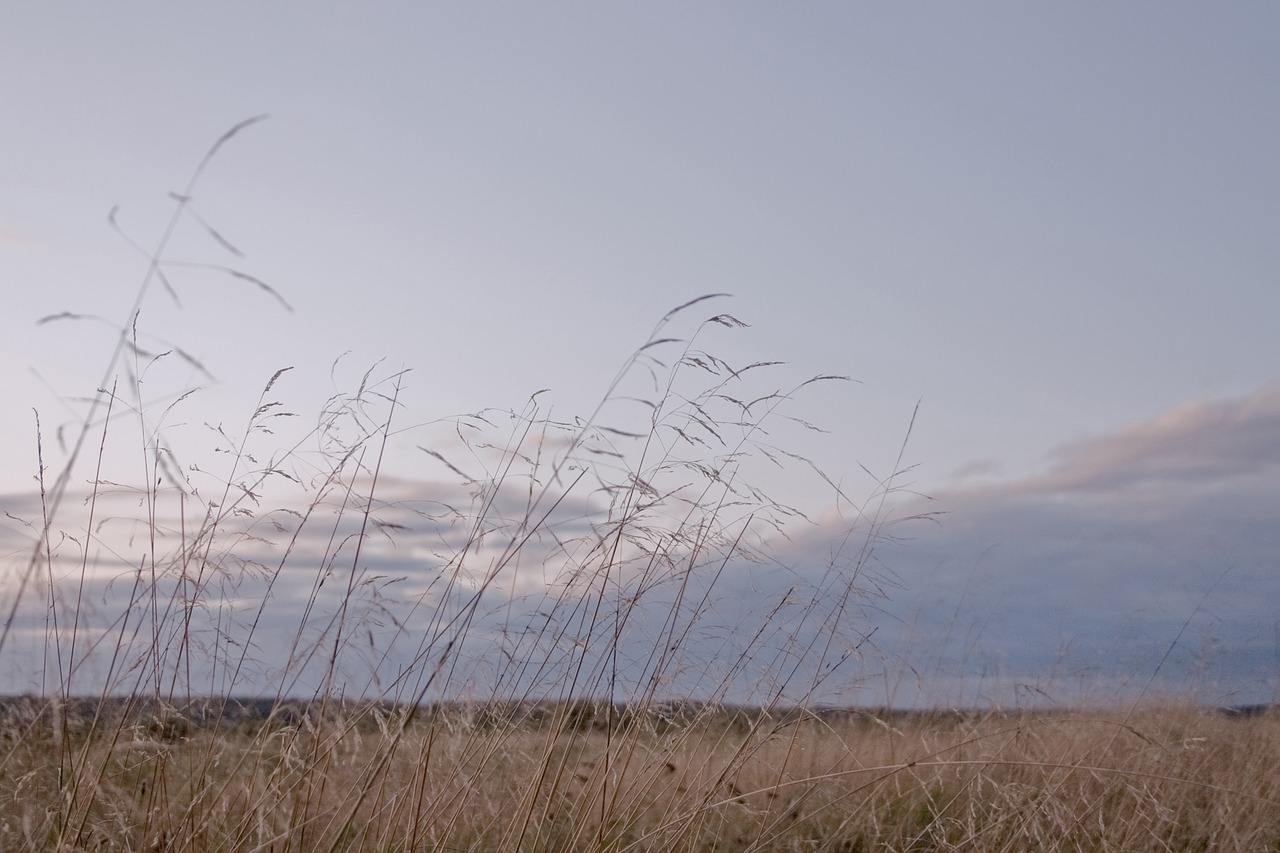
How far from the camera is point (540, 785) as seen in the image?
8.50 ft

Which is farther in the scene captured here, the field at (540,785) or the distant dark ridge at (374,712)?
the distant dark ridge at (374,712)

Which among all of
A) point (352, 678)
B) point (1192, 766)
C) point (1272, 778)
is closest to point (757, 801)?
point (352, 678)

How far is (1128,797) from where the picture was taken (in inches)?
177

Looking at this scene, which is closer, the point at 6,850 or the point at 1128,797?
the point at 6,850

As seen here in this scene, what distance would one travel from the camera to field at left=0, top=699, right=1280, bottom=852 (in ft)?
8.33

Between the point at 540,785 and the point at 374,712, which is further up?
the point at 374,712

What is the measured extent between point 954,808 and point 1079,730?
133 centimetres

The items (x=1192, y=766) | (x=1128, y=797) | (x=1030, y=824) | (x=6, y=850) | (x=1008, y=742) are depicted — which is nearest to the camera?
(x=6, y=850)

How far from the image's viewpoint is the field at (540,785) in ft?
8.33

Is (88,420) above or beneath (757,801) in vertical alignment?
above

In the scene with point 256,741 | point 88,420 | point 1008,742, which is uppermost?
point 88,420

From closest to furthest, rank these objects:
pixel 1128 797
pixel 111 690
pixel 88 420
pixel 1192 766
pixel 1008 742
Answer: pixel 88 420, pixel 111 690, pixel 1008 742, pixel 1128 797, pixel 1192 766

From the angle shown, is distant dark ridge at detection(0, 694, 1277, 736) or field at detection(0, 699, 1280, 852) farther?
distant dark ridge at detection(0, 694, 1277, 736)

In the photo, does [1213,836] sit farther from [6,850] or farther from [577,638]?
[6,850]
